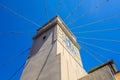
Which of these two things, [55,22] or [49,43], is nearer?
[49,43]

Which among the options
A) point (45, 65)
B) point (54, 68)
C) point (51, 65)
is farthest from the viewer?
point (45, 65)

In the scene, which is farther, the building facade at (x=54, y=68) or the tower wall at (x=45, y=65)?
the tower wall at (x=45, y=65)

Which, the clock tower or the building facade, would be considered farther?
the clock tower

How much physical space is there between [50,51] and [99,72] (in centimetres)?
219

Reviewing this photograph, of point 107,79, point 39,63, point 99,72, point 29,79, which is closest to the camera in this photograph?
point 107,79

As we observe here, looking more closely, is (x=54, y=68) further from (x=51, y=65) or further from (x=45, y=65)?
(x=45, y=65)

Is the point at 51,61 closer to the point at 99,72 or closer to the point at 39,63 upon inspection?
the point at 39,63

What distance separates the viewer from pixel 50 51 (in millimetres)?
6023

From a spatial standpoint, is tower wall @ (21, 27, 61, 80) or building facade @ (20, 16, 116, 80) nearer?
building facade @ (20, 16, 116, 80)

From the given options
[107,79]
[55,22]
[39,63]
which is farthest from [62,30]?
[107,79]

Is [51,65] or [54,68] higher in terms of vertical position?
[51,65]

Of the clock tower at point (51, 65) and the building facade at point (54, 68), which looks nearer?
the building facade at point (54, 68)

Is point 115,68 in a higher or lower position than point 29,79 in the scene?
lower

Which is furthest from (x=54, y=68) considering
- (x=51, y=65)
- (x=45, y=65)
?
(x=45, y=65)
